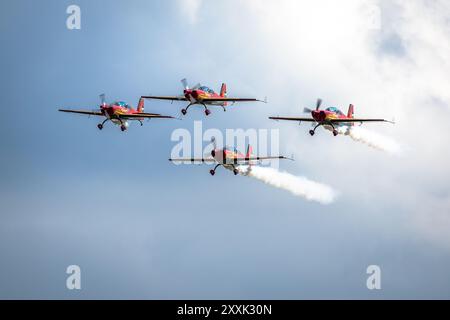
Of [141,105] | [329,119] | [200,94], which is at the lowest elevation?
[329,119]

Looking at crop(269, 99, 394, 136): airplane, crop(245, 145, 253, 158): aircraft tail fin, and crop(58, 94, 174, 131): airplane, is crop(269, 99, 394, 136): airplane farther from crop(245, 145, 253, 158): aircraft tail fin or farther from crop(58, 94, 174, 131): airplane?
crop(58, 94, 174, 131): airplane

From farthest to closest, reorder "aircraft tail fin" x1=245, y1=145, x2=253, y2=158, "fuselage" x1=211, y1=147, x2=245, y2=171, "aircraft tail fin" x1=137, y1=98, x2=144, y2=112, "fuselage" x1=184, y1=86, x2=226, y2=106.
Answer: "aircraft tail fin" x1=137, y1=98, x2=144, y2=112 → "fuselage" x1=184, y1=86, x2=226, y2=106 → "aircraft tail fin" x1=245, y1=145, x2=253, y2=158 → "fuselage" x1=211, y1=147, x2=245, y2=171

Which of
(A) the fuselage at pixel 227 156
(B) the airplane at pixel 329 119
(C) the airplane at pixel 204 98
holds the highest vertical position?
(C) the airplane at pixel 204 98

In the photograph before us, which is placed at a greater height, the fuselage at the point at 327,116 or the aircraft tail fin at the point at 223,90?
the aircraft tail fin at the point at 223,90

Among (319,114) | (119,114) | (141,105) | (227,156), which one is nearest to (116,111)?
(119,114)

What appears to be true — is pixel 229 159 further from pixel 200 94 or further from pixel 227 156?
pixel 200 94

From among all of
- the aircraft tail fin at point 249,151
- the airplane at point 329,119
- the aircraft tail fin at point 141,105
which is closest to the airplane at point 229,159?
the aircraft tail fin at point 249,151

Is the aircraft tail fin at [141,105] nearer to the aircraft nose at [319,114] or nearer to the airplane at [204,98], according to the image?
the airplane at [204,98]

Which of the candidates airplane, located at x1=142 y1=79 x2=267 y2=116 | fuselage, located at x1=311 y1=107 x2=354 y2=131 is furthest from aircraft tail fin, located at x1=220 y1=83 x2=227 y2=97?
fuselage, located at x1=311 y1=107 x2=354 y2=131

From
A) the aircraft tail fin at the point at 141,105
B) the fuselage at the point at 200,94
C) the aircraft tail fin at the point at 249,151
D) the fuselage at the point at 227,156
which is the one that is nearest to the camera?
the fuselage at the point at 227,156

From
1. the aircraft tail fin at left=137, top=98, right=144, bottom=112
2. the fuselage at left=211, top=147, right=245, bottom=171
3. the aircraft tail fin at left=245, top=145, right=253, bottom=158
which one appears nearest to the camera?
the fuselage at left=211, top=147, right=245, bottom=171

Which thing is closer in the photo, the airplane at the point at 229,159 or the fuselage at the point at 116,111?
the airplane at the point at 229,159
